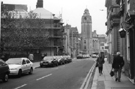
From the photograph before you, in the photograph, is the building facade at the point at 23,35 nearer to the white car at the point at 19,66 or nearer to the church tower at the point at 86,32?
the white car at the point at 19,66

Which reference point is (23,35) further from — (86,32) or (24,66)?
(86,32)

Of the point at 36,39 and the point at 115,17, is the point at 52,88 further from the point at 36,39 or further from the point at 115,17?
the point at 36,39

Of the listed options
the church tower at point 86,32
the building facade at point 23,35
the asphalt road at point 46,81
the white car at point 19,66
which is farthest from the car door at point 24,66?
the church tower at point 86,32

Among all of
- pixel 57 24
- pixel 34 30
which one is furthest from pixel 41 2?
pixel 34 30

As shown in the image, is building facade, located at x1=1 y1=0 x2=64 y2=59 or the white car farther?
building facade, located at x1=1 y1=0 x2=64 y2=59

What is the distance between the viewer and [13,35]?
114ft

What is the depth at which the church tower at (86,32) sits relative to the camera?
144750 mm

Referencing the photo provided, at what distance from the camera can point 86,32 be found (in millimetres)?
147000

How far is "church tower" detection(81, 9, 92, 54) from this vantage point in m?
145

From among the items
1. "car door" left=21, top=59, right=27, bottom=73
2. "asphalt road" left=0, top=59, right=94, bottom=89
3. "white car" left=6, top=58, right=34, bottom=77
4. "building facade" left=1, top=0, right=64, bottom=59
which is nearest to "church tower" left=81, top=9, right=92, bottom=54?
"building facade" left=1, top=0, right=64, bottom=59

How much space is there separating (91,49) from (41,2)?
83912 mm

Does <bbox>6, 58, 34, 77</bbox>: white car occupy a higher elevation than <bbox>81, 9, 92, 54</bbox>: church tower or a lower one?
lower

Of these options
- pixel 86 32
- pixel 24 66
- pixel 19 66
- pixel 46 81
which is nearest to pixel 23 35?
pixel 24 66

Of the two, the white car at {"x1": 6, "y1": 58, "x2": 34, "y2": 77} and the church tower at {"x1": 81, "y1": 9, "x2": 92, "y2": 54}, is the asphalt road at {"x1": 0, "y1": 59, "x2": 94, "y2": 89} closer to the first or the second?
the white car at {"x1": 6, "y1": 58, "x2": 34, "y2": 77}
